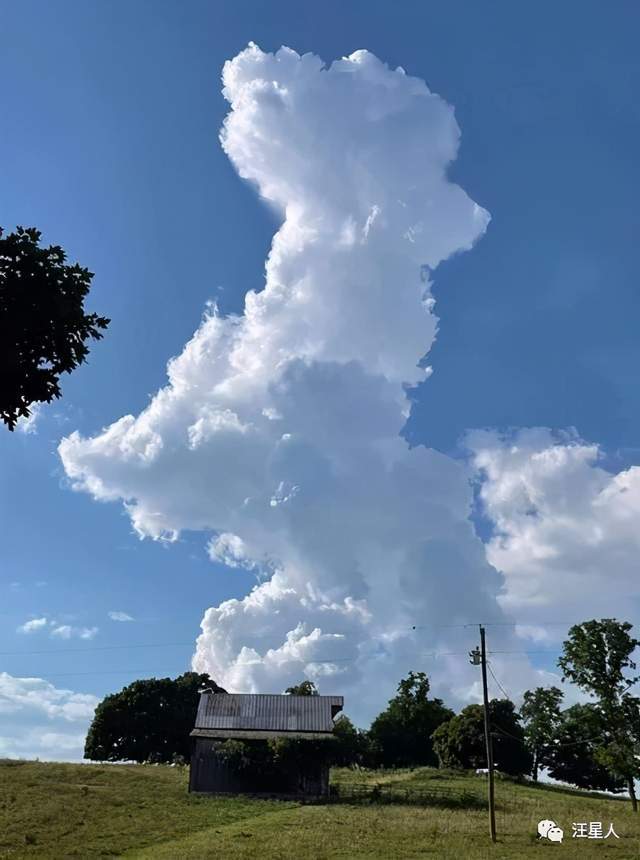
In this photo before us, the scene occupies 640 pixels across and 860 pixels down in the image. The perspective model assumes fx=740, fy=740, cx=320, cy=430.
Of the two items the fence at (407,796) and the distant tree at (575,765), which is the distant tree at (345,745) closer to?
the fence at (407,796)

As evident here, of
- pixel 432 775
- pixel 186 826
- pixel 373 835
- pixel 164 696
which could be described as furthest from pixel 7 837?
pixel 164 696

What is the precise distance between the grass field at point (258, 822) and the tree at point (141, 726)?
99.1 ft

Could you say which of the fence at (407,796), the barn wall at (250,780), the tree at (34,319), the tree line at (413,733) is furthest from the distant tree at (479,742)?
the tree at (34,319)

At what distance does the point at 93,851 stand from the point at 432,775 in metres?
46.0

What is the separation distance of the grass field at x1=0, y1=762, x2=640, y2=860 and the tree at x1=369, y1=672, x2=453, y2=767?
38.1 metres

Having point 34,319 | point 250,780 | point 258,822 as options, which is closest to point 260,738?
point 250,780

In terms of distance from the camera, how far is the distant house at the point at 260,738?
5534 cm

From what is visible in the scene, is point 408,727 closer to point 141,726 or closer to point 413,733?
point 413,733

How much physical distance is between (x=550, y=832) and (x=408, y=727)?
6781cm

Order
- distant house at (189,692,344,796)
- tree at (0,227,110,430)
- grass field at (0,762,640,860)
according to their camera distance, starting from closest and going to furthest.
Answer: tree at (0,227,110,430) → grass field at (0,762,640,860) → distant house at (189,692,344,796)

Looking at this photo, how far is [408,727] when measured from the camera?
101312 mm

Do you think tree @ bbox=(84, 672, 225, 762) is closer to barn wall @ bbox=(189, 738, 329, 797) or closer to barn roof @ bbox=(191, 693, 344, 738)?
barn roof @ bbox=(191, 693, 344, 738)

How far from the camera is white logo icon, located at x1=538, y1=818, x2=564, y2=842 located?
3592cm

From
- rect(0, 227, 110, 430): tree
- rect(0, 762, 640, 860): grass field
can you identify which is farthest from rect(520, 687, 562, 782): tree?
rect(0, 227, 110, 430): tree
